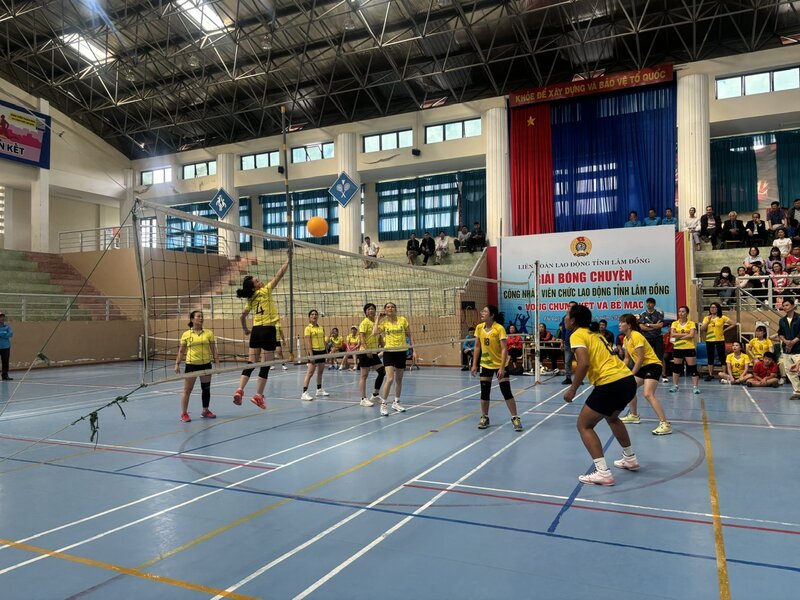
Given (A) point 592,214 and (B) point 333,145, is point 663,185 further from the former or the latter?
(B) point 333,145

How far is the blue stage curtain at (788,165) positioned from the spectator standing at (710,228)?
3787 mm

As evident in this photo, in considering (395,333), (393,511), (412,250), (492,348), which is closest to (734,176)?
(412,250)

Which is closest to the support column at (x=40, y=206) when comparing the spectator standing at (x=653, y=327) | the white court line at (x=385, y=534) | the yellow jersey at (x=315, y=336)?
the yellow jersey at (x=315, y=336)

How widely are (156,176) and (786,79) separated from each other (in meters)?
26.4

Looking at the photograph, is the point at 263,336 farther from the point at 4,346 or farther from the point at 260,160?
the point at 260,160

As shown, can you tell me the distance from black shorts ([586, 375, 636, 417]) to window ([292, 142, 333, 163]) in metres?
21.7

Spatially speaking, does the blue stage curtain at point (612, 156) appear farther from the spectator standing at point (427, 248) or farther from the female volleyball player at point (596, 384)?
the female volleyball player at point (596, 384)

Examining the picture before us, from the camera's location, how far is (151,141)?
28.3 m

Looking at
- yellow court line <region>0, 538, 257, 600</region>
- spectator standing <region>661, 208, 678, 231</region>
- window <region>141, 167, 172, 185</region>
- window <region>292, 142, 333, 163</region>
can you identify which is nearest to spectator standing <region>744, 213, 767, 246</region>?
spectator standing <region>661, 208, 678, 231</region>

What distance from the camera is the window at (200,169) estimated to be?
90.2 feet

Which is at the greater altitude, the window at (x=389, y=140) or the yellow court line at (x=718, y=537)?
the window at (x=389, y=140)

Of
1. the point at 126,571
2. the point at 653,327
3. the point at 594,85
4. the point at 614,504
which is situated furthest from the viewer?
the point at 594,85

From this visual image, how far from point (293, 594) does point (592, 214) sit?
1940 cm

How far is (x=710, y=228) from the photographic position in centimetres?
1742
